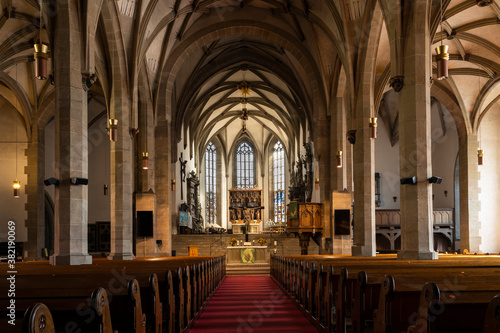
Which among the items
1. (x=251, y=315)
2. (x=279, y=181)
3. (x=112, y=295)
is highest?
(x=279, y=181)

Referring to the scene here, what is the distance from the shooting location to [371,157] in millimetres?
15398

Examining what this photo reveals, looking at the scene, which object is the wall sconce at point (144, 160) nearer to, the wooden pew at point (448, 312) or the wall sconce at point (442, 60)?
the wall sconce at point (442, 60)

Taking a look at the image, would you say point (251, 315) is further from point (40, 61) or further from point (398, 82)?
point (398, 82)

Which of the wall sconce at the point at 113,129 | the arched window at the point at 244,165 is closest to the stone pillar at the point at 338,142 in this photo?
the wall sconce at the point at 113,129

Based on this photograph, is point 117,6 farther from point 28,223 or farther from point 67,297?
point 67,297

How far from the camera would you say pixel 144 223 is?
19.2 metres

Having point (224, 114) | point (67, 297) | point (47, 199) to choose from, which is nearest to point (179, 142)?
point (47, 199)

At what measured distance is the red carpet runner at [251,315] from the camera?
6.81m

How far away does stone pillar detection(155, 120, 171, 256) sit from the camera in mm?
21594

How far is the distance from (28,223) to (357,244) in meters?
13.7

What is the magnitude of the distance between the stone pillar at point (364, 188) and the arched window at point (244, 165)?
1150 inches

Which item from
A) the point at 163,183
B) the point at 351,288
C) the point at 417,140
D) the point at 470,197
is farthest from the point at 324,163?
the point at 351,288

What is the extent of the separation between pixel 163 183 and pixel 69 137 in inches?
432

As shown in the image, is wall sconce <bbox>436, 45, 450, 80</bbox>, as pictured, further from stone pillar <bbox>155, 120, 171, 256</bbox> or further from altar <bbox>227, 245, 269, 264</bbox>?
altar <bbox>227, 245, 269, 264</bbox>
